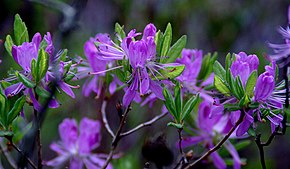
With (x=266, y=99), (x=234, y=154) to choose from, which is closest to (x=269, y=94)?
(x=266, y=99)

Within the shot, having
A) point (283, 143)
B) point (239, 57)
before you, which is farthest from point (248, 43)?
point (239, 57)

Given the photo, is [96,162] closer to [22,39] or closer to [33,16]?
[22,39]

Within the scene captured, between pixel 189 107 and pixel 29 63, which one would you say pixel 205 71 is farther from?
pixel 29 63

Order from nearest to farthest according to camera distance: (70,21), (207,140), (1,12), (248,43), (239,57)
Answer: (70,21) < (239,57) < (207,140) < (1,12) < (248,43)

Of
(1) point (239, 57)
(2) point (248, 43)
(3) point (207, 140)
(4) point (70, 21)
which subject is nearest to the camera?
(4) point (70, 21)

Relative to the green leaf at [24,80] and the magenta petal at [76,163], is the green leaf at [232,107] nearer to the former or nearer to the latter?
the green leaf at [24,80]

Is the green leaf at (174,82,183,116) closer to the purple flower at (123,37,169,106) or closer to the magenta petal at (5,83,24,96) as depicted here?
the purple flower at (123,37,169,106)
